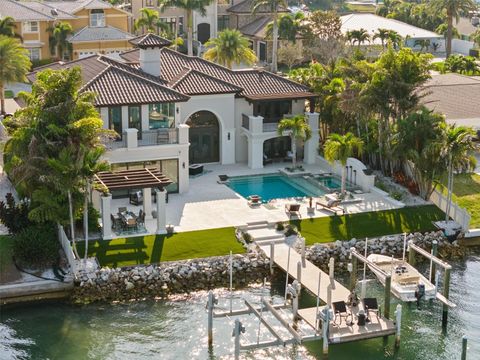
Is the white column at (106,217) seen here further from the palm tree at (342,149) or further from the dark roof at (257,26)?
the dark roof at (257,26)

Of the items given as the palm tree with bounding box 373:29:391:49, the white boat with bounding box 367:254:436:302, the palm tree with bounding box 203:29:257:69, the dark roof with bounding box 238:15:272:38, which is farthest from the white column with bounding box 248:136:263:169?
the dark roof with bounding box 238:15:272:38

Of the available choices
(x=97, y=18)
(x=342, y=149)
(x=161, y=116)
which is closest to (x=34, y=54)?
(x=97, y=18)

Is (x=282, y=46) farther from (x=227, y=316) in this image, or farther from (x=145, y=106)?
(x=227, y=316)

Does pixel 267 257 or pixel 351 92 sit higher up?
pixel 351 92

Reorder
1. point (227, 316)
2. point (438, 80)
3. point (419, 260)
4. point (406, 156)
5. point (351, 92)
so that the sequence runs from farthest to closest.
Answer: point (438, 80)
point (351, 92)
point (406, 156)
point (419, 260)
point (227, 316)

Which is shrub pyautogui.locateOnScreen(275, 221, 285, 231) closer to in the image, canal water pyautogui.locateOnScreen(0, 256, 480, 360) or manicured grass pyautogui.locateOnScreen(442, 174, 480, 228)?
canal water pyautogui.locateOnScreen(0, 256, 480, 360)

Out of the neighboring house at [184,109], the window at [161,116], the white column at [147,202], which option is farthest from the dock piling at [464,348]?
the window at [161,116]

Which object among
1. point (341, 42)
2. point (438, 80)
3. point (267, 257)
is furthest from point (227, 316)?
point (341, 42)
